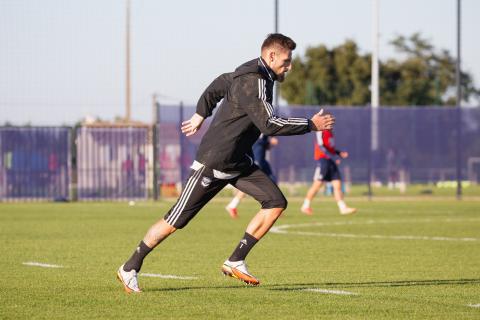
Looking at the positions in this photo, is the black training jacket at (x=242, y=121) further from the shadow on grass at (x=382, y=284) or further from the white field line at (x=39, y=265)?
the white field line at (x=39, y=265)

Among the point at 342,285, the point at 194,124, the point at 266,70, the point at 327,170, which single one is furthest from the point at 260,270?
the point at 327,170

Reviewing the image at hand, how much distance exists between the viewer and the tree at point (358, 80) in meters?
76.8

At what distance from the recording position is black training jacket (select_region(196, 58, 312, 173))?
33.4ft

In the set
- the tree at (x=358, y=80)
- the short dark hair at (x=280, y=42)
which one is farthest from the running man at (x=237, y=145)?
the tree at (x=358, y=80)

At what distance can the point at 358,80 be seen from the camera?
7881 centimetres

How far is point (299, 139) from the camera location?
3806cm

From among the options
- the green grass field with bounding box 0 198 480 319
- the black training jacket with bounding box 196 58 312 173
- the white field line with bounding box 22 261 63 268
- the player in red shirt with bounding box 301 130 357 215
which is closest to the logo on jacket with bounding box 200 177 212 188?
the black training jacket with bounding box 196 58 312 173

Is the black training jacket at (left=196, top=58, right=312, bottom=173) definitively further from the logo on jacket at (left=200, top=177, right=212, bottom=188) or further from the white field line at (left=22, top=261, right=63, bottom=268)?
the white field line at (left=22, top=261, right=63, bottom=268)

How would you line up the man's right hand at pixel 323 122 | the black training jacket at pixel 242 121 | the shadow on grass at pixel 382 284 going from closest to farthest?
the man's right hand at pixel 323 122 < the black training jacket at pixel 242 121 < the shadow on grass at pixel 382 284

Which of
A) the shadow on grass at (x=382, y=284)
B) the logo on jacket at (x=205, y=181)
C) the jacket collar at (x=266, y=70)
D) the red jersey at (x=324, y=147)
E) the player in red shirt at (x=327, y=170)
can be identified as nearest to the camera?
the jacket collar at (x=266, y=70)

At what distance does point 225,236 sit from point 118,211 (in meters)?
10.0

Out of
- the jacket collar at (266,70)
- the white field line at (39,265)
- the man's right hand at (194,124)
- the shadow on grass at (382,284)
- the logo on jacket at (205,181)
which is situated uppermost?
the jacket collar at (266,70)

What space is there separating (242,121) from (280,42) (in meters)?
0.77

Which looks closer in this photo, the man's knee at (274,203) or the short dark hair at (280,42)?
the short dark hair at (280,42)
